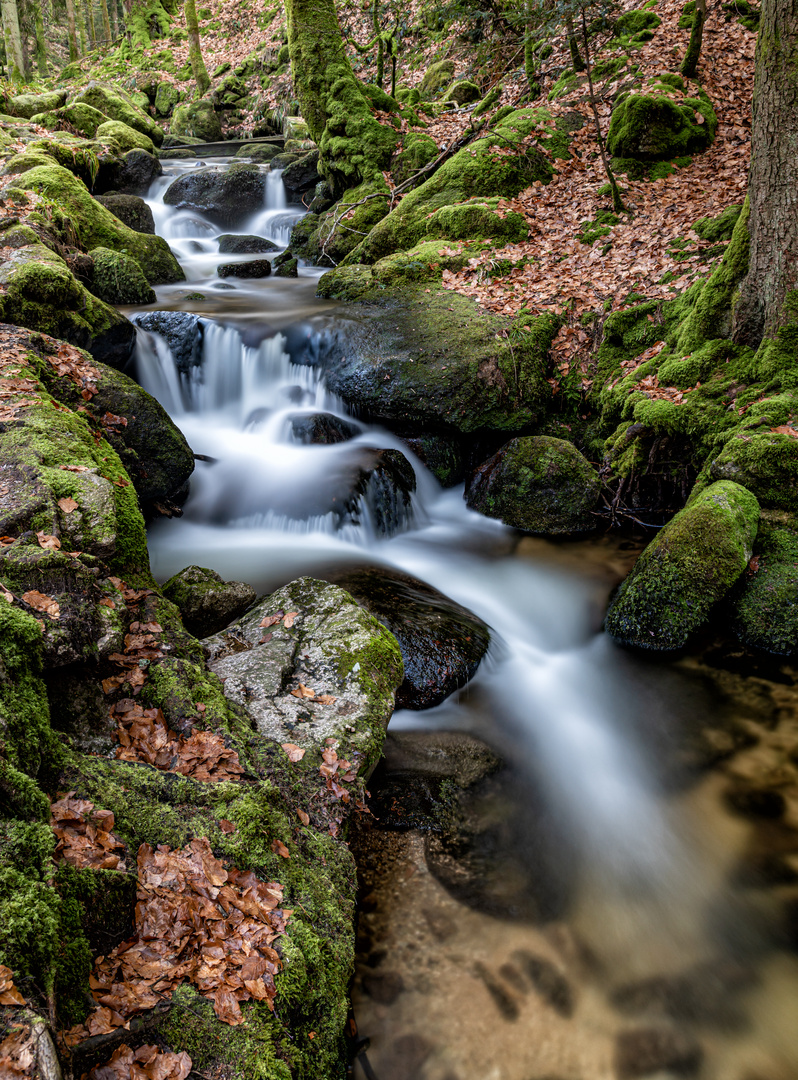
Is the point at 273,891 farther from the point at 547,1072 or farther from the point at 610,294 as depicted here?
the point at 610,294

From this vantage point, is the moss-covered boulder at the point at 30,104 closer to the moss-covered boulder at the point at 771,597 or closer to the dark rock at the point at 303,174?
the dark rock at the point at 303,174

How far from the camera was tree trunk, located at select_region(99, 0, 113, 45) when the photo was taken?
32.0m

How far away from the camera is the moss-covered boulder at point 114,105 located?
18672mm

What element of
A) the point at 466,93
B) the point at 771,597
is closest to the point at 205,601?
the point at 771,597

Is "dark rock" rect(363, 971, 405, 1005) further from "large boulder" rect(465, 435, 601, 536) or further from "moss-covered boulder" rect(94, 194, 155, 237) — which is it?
"moss-covered boulder" rect(94, 194, 155, 237)

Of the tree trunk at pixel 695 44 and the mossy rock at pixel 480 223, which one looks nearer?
the mossy rock at pixel 480 223

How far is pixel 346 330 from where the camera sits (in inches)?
334

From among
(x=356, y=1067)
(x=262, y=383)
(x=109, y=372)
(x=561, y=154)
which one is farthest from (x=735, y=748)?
(x=561, y=154)

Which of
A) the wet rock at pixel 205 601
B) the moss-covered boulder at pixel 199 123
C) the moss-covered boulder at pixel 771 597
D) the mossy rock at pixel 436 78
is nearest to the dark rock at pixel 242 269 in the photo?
the mossy rock at pixel 436 78

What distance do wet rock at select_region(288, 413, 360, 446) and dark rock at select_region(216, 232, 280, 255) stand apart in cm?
786

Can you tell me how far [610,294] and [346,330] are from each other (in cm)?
361

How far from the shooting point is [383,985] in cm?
285

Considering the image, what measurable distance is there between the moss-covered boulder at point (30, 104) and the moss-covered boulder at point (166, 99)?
11206 millimetres

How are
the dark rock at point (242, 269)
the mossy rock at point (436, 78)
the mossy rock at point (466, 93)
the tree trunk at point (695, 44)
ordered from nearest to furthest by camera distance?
the tree trunk at point (695, 44) < the dark rock at point (242, 269) < the mossy rock at point (466, 93) < the mossy rock at point (436, 78)
